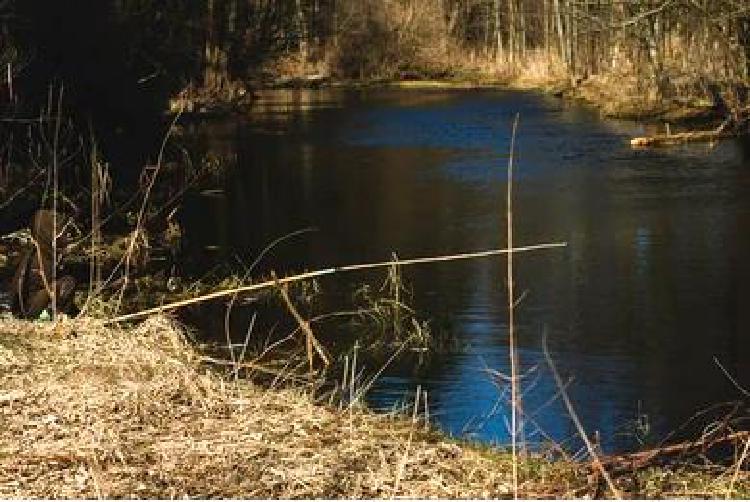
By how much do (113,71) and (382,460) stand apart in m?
15.5

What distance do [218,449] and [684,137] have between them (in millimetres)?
21508

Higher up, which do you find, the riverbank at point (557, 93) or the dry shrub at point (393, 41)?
the dry shrub at point (393, 41)

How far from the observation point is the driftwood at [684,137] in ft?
78.7

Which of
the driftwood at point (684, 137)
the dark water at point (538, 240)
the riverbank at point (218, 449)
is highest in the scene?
the riverbank at point (218, 449)

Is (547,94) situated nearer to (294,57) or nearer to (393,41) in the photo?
(294,57)

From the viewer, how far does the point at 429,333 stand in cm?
1019

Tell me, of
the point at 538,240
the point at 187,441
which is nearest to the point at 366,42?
the point at 538,240

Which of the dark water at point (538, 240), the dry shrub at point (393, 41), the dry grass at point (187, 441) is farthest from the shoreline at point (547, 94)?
the dry grass at point (187, 441)

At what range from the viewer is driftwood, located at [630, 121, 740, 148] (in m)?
24.0

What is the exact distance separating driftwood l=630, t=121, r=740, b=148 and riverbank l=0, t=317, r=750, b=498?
64.0 ft

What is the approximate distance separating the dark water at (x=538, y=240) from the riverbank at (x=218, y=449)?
214 cm

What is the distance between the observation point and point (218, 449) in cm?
429

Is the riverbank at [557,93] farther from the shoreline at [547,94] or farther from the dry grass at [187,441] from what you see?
the dry grass at [187,441]

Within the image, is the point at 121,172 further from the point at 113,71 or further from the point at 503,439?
the point at 503,439
